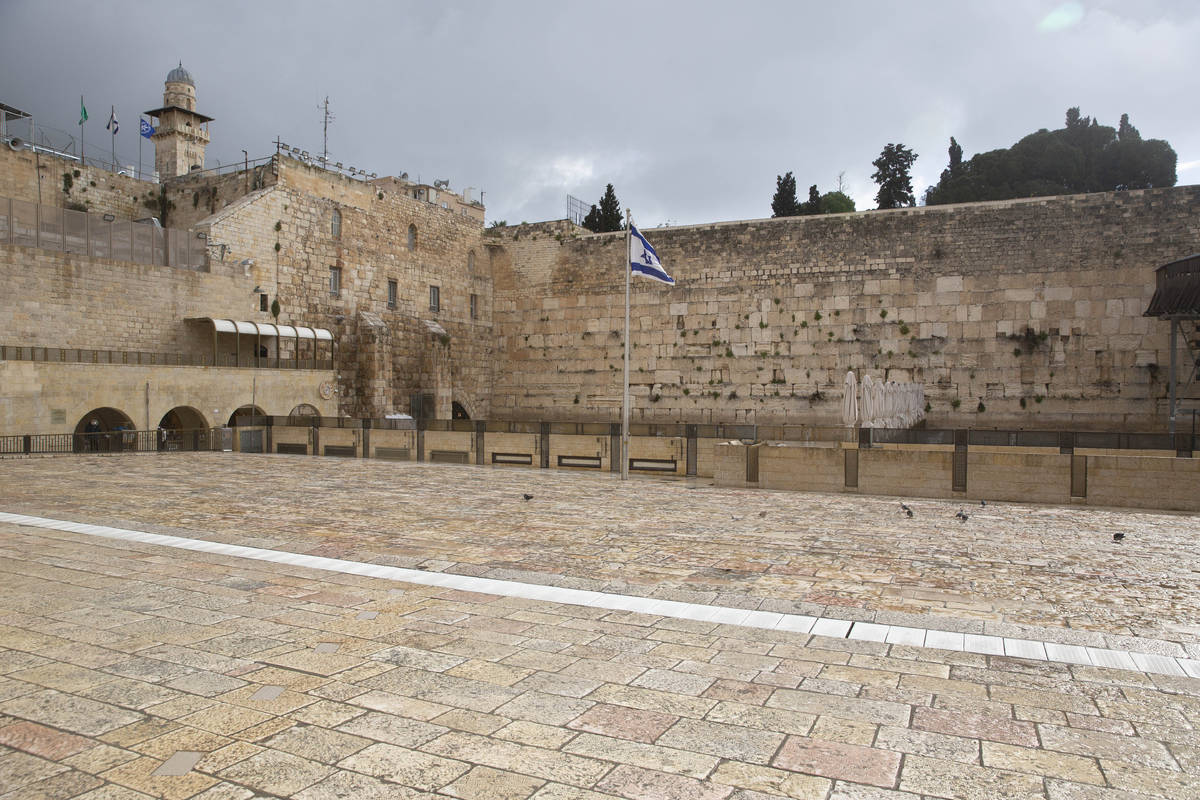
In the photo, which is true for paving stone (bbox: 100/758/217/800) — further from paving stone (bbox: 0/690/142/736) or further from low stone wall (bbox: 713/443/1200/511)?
Answer: low stone wall (bbox: 713/443/1200/511)

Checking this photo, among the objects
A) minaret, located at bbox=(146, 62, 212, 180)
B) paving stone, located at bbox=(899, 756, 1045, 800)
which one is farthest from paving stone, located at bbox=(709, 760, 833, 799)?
minaret, located at bbox=(146, 62, 212, 180)

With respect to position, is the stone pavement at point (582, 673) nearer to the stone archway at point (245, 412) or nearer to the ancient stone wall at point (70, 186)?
the stone archway at point (245, 412)

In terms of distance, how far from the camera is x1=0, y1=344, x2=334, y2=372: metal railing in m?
18.6

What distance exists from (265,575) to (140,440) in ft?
52.1

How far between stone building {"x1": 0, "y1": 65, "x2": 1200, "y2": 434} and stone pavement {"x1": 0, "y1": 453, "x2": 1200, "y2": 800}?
46.9 feet

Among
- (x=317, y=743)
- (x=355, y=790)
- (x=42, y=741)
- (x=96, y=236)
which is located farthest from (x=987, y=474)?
(x=96, y=236)

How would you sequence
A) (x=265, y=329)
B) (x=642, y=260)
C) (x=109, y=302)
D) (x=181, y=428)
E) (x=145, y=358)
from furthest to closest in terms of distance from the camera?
(x=265, y=329) < (x=181, y=428) < (x=145, y=358) < (x=109, y=302) < (x=642, y=260)

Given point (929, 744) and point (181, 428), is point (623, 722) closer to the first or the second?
point (929, 744)

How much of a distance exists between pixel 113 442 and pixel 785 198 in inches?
1257

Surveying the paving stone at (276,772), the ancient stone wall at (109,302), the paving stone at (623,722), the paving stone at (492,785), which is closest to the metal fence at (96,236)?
the ancient stone wall at (109,302)

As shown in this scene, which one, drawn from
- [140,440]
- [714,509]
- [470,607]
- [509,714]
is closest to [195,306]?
[140,440]

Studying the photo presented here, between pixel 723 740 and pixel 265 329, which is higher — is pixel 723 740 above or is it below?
below

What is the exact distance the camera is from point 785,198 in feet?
133

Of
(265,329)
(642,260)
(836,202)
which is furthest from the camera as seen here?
(836,202)
